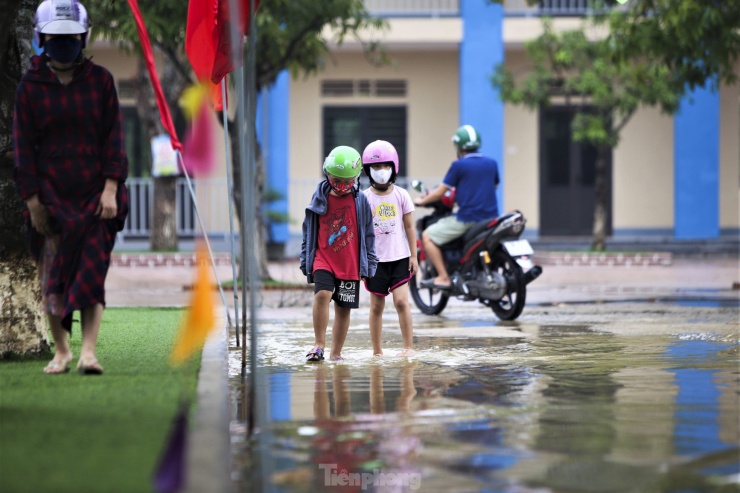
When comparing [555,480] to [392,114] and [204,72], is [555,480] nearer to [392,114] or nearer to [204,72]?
[204,72]

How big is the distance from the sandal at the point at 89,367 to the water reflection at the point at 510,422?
2.39 feet

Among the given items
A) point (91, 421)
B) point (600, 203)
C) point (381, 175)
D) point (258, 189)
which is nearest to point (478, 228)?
point (381, 175)

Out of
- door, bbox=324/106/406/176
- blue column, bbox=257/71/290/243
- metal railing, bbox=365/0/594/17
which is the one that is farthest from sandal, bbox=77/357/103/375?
door, bbox=324/106/406/176

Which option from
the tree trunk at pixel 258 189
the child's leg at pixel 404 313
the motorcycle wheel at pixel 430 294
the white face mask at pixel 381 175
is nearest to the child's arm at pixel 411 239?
the child's leg at pixel 404 313

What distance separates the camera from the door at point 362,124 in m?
26.0

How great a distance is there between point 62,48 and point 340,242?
2530 mm

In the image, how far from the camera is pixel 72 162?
20.8 ft

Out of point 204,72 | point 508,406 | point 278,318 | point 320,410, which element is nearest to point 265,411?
point 320,410

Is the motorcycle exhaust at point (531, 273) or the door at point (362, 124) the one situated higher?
the door at point (362, 124)

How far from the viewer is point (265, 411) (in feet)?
20.1

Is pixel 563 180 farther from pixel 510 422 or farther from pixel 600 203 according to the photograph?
pixel 510 422

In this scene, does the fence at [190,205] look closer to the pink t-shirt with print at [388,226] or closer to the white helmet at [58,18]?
the pink t-shirt with print at [388,226]

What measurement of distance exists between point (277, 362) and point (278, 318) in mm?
3603

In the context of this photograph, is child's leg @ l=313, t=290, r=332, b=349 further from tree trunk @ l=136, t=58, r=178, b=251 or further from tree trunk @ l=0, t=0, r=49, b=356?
tree trunk @ l=136, t=58, r=178, b=251
